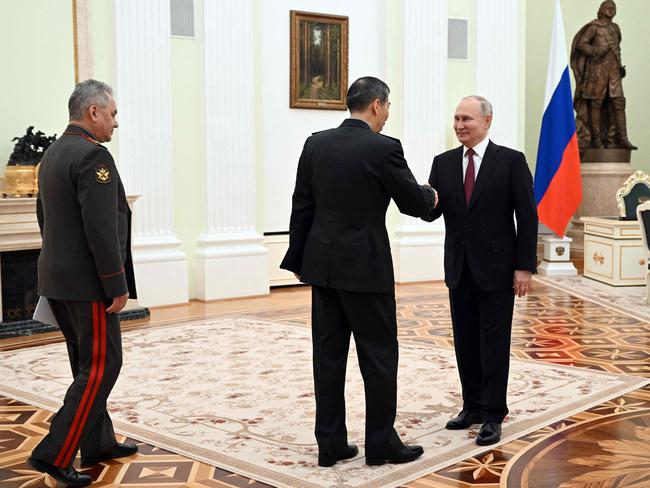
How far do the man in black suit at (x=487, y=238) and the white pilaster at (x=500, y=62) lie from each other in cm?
709

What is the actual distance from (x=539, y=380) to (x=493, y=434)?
146 cm

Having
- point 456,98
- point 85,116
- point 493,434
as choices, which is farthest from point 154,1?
point 493,434

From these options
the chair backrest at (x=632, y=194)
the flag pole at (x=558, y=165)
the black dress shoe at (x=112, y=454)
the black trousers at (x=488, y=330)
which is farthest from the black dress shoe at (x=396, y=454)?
the flag pole at (x=558, y=165)

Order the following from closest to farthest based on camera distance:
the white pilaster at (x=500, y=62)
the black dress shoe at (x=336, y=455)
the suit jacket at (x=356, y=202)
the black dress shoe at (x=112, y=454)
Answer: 1. the suit jacket at (x=356, y=202)
2. the black dress shoe at (x=336, y=455)
3. the black dress shoe at (x=112, y=454)
4. the white pilaster at (x=500, y=62)

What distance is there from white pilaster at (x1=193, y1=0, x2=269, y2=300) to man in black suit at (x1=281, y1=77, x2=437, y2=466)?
562 centimetres

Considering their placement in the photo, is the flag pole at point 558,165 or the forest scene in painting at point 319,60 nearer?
the forest scene in painting at point 319,60

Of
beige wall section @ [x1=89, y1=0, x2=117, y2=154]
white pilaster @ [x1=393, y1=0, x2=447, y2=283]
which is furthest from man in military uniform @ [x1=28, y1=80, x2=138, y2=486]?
white pilaster @ [x1=393, y1=0, x2=447, y2=283]

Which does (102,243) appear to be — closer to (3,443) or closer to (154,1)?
(3,443)

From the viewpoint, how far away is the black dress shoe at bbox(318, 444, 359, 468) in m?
4.00

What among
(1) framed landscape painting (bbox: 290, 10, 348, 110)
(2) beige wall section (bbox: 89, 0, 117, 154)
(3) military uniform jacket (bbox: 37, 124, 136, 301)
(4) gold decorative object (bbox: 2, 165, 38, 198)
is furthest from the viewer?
(1) framed landscape painting (bbox: 290, 10, 348, 110)

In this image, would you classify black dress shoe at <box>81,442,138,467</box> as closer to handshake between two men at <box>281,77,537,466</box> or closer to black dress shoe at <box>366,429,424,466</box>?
handshake between two men at <box>281,77,537,466</box>

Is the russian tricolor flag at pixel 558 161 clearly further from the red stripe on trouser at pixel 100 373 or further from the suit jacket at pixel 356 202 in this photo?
the red stripe on trouser at pixel 100 373

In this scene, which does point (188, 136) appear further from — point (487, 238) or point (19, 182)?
point (487, 238)

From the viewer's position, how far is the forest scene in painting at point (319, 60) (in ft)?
34.4
